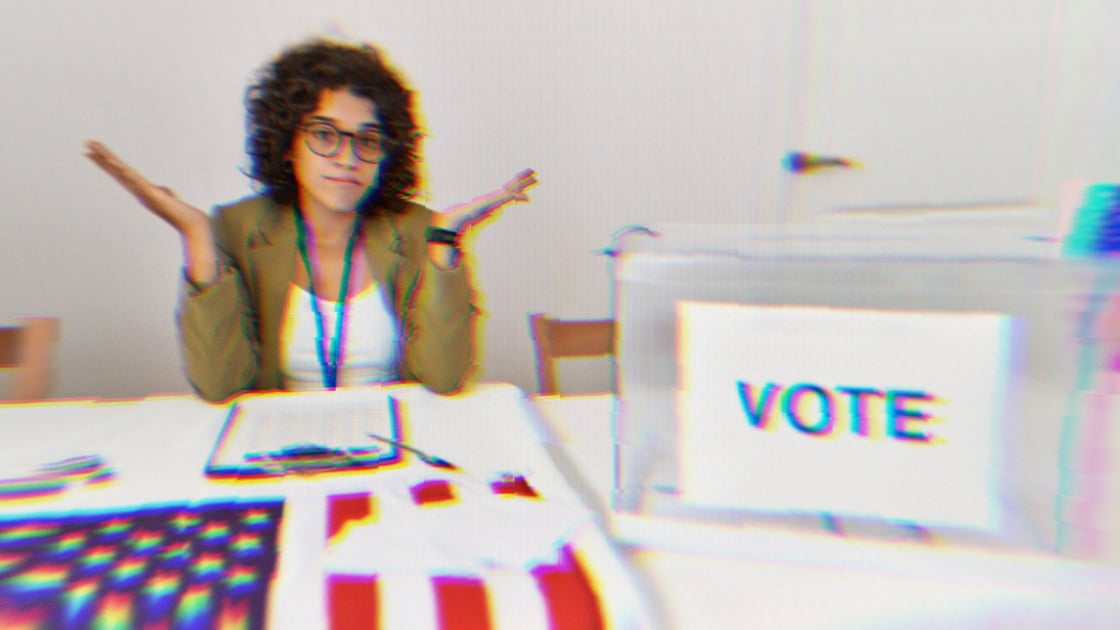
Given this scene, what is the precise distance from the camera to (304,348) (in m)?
1.15

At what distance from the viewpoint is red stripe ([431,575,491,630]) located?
0.41 m

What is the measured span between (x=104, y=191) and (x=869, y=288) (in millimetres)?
1633

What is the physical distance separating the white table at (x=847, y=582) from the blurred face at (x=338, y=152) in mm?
825

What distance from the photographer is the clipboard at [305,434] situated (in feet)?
2.12

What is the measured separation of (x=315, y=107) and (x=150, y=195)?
0.34 meters

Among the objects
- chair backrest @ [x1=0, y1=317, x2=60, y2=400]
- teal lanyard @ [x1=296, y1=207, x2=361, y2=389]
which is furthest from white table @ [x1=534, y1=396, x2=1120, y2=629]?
chair backrest @ [x1=0, y1=317, x2=60, y2=400]

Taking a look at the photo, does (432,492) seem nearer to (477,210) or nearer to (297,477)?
(297,477)

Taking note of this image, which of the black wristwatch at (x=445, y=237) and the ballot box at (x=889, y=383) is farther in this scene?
the black wristwatch at (x=445, y=237)

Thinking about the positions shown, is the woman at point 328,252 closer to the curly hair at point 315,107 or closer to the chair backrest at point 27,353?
the curly hair at point 315,107

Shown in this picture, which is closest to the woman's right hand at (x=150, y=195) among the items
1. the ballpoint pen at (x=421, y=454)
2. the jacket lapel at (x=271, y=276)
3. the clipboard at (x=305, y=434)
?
the jacket lapel at (x=271, y=276)

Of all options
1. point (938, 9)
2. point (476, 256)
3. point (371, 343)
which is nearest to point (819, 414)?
point (371, 343)

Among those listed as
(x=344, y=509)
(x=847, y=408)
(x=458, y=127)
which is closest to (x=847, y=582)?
(x=847, y=408)

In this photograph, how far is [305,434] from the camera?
733mm

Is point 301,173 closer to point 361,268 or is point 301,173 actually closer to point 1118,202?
point 361,268
